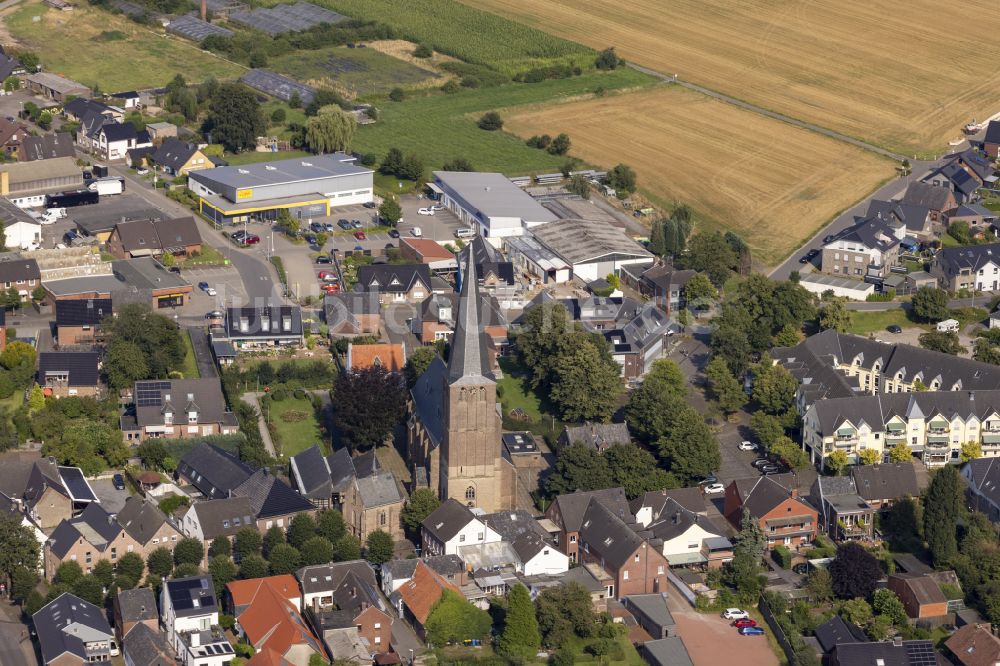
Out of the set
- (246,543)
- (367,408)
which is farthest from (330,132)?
(246,543)

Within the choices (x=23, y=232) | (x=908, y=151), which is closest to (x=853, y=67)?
(x=908, y=151)

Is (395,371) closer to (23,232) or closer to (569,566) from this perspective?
(569,566)

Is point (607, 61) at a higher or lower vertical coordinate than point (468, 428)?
lower

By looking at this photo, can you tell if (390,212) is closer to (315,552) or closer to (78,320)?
(78,320)

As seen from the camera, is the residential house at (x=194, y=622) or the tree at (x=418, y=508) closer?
the residential house at (x=194, y=622)

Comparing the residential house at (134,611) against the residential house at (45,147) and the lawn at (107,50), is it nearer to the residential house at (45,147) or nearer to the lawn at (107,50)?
the residential house at (45,147)

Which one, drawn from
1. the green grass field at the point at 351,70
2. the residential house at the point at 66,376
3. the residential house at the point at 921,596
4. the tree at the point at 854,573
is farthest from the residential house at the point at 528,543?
the green grass field at the point at 351,70

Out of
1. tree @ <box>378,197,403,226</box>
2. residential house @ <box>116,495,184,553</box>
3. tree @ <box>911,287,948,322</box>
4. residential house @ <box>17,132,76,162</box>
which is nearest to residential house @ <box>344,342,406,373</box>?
residential house @ <box>116,495,184,553</box>
